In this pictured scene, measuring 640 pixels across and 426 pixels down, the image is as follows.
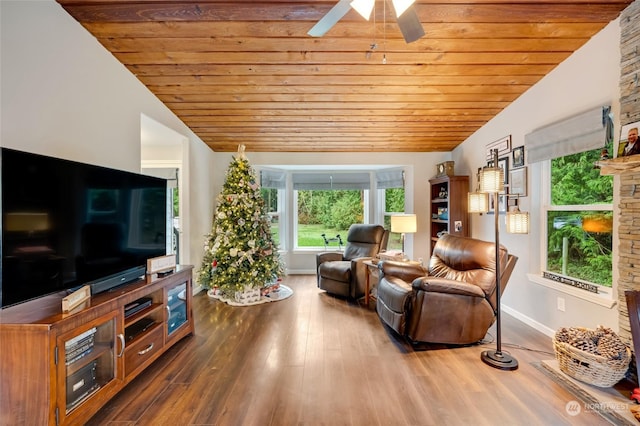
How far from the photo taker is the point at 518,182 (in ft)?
11.0

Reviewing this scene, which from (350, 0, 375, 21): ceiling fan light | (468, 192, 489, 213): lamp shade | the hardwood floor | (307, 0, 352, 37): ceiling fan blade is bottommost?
the hardwood floor

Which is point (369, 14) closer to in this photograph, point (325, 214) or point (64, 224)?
point (64, 224)

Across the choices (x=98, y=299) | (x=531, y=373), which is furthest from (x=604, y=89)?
(x=98, y=299)

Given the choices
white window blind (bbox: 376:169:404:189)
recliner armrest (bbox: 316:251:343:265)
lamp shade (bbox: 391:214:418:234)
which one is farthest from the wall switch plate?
white window blind (bbox: 376:169:404:189)

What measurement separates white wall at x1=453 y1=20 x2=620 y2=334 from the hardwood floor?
331 mm

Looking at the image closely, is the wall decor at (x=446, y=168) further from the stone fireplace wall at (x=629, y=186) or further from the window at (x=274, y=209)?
the window at (x=274, y=209)

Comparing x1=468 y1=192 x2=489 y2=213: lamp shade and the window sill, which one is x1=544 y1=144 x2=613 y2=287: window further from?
x1=468 y1=192 x2=489 y2=213: lamp shade

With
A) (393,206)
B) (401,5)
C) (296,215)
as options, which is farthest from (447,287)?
(296,215)

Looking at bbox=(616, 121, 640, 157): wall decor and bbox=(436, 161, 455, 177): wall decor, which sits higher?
bbox=(436, 161, 455, 177): wall decor

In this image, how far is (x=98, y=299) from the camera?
6.03 feet

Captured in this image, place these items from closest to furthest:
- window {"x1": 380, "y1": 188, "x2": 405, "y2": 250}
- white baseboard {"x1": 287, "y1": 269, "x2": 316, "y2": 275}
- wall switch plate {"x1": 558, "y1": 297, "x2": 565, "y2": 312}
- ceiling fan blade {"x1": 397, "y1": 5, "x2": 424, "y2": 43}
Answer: ceiling fan blade {"x1": 397, "y1": 5, "x2": 424, "y2": 43}
wall switch plate {"x1": 558, "y1": 297, "x2": 565, "y2": 312}
window {"x1": 380, "y1": 188, "x2": 405, "y2": 250}
white baseboard {"x1": 287, "y1": 269, "x2": 316, "y2": 275}

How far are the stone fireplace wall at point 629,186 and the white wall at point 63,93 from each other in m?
4.17

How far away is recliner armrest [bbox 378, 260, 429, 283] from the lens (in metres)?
3.21

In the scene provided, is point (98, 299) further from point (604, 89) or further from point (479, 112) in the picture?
point (479, 112)
